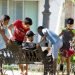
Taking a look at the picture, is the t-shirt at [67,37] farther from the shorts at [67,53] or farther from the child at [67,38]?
the shorts at [67,53]

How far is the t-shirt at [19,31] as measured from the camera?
1091 centimetres

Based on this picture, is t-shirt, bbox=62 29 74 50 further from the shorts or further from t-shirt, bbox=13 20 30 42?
t-shirt, bbox=13 20 30 42

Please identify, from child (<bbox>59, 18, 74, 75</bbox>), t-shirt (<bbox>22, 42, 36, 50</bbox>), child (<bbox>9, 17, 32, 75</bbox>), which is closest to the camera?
t-shirt (<bbox>22, 42, 36, 50</bbox>)

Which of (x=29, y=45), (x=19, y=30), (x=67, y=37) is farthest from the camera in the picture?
(x=67, y=37)

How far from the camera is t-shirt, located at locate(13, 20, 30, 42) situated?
1091 cm

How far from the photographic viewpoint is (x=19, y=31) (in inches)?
430

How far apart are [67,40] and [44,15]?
4.70 metres

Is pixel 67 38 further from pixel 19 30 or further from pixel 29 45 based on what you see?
pixel 29 45

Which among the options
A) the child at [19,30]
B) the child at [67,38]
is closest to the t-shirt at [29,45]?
the child at [19,30]

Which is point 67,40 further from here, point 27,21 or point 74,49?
point 27,21

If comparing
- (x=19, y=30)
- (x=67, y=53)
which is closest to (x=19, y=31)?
(x=19, y=30)

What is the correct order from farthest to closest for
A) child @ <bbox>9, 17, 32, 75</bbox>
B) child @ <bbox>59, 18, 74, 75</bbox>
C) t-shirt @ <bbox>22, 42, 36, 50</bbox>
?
child @ <bbox>59, 18, 74, 75</bbox>, child @ <bbox>9, 17, 32, 75</bbox>, t-shirt @ <bbox>22, 42, 36, 50</bbox>

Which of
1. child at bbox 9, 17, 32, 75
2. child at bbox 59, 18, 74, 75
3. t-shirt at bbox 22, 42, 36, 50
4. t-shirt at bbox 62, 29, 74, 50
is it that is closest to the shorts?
child at bbox 59, 18, 74, 75

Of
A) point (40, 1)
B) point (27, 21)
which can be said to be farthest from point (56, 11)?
point (27, 21)
